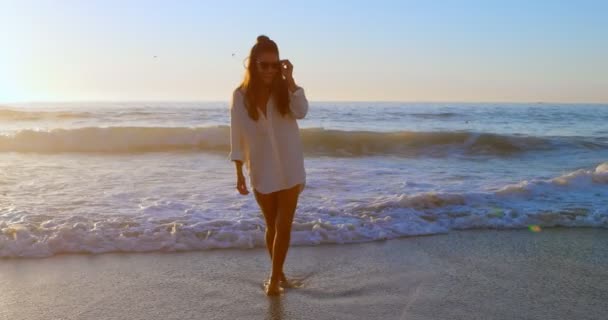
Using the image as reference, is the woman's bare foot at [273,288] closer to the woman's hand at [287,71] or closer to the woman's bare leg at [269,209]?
the woman's bare leg at [269,209]

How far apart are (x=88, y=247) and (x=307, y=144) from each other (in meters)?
10.7

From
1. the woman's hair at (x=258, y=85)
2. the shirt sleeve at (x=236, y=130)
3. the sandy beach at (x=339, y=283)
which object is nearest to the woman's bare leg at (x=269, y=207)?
the shirt sleeve at (x=236, y=130)

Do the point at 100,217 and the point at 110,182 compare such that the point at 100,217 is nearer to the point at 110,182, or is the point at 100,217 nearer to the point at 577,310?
the point at 110,182

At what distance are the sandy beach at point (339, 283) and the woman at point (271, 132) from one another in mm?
562

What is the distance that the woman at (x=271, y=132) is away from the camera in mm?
3455

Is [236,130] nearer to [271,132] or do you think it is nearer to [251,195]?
[271,132]

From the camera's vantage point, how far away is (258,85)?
11.5 feet

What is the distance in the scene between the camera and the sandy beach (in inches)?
144

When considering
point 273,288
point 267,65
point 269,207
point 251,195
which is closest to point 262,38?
point 267,65

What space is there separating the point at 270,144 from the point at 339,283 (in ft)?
4.26

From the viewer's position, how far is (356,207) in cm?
664

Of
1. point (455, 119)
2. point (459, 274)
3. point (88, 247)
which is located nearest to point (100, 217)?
point (88, 247)

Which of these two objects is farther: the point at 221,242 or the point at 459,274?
the point at 221,242

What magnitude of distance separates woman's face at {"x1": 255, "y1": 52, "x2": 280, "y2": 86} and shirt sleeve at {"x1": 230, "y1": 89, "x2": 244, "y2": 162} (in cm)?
23
